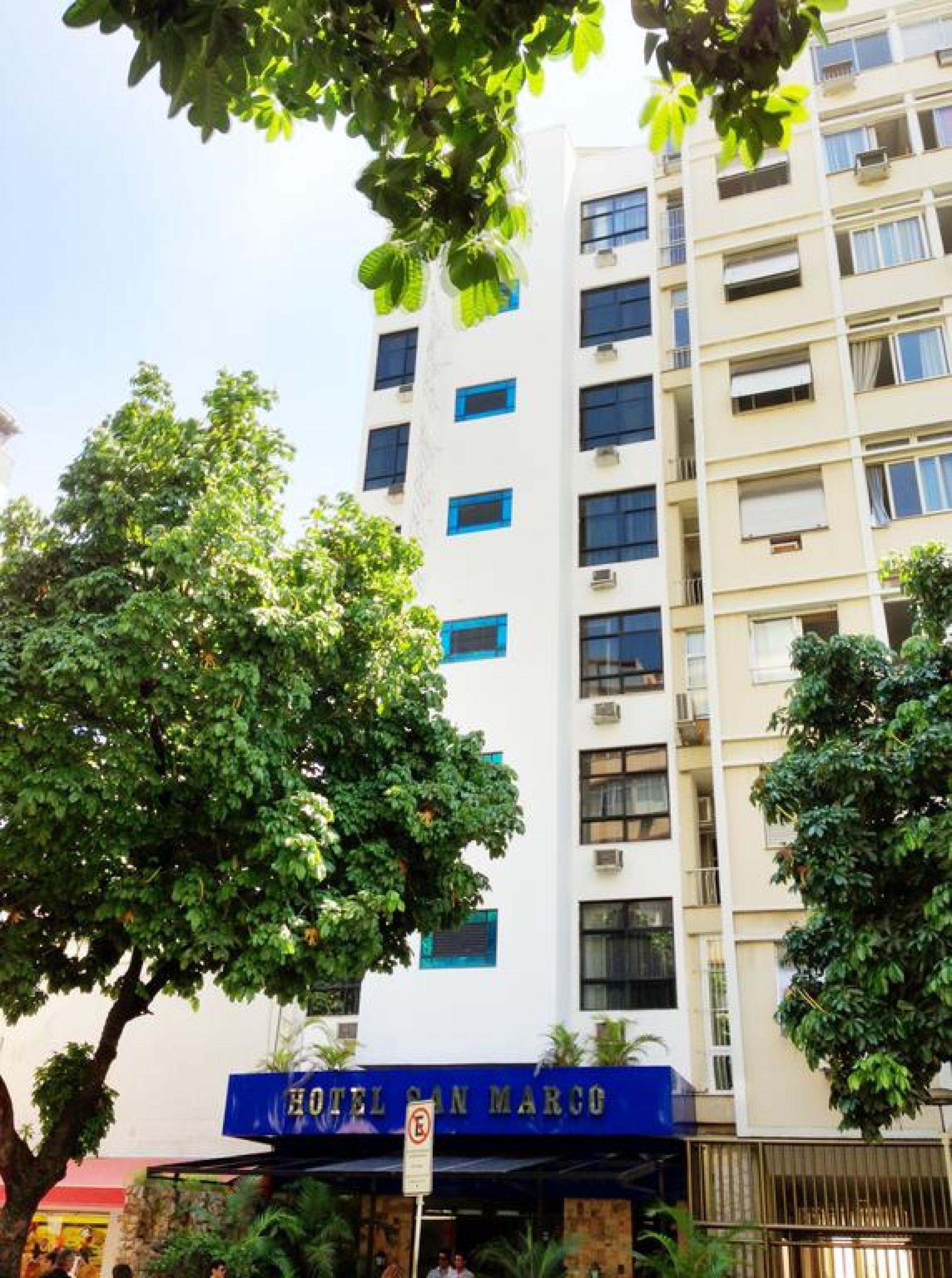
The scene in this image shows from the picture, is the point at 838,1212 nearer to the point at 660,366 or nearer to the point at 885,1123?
the point at 885,1123

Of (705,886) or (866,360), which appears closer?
(705,886)

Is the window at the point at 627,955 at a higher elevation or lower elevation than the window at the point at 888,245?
lower

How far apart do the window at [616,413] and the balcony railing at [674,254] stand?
9.70 ft

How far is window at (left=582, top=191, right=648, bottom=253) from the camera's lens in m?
24.7

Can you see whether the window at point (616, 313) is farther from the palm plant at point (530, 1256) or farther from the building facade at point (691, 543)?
the palm plant at point (530, 1256)

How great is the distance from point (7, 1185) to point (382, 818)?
5.33 meters

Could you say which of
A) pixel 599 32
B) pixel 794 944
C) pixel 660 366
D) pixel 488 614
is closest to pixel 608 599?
pixel 488 614

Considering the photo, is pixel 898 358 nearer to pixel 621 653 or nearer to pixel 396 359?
pixel 621 653

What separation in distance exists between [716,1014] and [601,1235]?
11.6 feet

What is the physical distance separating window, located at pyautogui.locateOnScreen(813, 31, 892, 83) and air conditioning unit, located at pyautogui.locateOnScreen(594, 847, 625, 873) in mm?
16128

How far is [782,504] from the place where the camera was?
19781 mm

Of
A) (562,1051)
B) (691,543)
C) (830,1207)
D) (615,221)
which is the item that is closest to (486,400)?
(615,221)

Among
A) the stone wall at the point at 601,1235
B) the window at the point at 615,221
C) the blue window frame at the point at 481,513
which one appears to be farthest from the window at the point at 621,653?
the window at the point at 615,221

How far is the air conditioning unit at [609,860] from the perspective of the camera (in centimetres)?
1878
